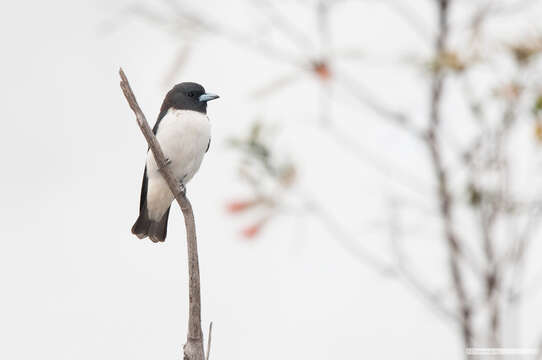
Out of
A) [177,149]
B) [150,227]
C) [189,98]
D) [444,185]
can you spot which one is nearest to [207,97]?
[189,98]

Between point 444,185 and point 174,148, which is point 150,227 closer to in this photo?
point 174,148

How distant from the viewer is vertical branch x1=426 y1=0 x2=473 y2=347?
425cm

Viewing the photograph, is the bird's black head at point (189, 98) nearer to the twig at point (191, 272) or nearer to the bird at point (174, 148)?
the bird at point (174, 148)

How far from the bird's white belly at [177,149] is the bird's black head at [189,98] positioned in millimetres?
82

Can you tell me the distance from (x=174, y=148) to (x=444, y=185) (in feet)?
7.15

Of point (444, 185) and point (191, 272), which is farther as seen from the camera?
point (444, 185)

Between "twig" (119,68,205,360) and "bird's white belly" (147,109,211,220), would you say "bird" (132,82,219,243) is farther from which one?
"twig" (119,68,205,360)

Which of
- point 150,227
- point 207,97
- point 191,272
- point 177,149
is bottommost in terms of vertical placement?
point 191,272

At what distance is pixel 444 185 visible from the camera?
4691 millimetres

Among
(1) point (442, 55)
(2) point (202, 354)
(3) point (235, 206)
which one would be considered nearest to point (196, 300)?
(2) point (202, 354)

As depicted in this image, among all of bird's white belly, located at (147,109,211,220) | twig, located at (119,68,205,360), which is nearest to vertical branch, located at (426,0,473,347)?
twig, located at (119,68,205,360)

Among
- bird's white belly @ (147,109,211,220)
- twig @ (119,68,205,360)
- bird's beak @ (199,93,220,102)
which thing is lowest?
twig @ (119,68,205,360)

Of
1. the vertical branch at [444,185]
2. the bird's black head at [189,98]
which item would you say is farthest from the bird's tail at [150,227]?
the vertical branch at [444,185]

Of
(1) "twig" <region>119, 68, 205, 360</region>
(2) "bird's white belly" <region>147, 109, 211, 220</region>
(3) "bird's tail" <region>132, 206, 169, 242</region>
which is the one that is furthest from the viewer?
(3) "bird's tail" <region>132, 206, 169, 242</region>
